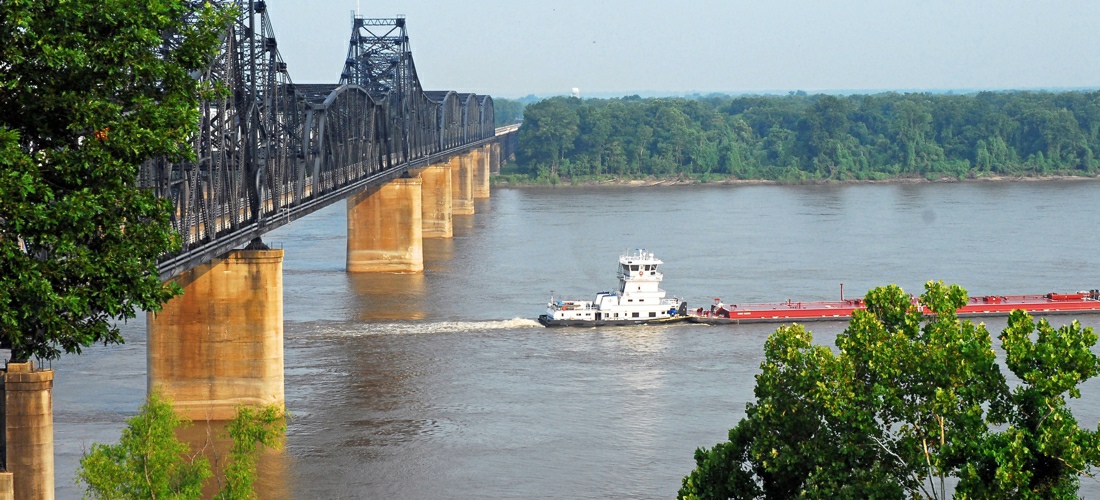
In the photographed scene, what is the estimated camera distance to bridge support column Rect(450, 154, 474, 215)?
409 ft

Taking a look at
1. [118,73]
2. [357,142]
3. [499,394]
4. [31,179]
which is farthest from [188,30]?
[357,142]

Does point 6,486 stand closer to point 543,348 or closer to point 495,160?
point 543,348

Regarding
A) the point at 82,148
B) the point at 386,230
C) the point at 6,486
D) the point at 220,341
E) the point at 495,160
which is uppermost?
the point at 495,160

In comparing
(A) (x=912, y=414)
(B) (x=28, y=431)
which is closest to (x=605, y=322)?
(B) (x=28, y=431)

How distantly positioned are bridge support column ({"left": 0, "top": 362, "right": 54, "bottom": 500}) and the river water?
32.5 ft

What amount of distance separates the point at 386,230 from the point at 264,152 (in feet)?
105

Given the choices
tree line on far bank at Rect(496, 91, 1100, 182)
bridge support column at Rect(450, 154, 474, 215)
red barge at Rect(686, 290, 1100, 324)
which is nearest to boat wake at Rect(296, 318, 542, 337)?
red barge at Rect(686, 290, 1100, 324)

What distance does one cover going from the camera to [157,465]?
2188 cm

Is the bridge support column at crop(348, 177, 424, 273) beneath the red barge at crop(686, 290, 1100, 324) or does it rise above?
above

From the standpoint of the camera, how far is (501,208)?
13175 centimetres

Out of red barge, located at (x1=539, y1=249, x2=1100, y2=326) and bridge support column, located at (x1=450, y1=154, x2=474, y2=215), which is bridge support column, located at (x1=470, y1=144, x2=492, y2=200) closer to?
bridge support column, located at (x1=450, y1=154, x2=474, y2=215)

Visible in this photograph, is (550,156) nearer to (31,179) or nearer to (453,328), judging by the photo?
(453,328)

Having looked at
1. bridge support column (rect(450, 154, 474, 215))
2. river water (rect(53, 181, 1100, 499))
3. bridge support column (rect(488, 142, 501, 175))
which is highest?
bridge support column (rect(488, 142, 501, 175))

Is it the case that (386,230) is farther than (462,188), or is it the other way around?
(462,188)
